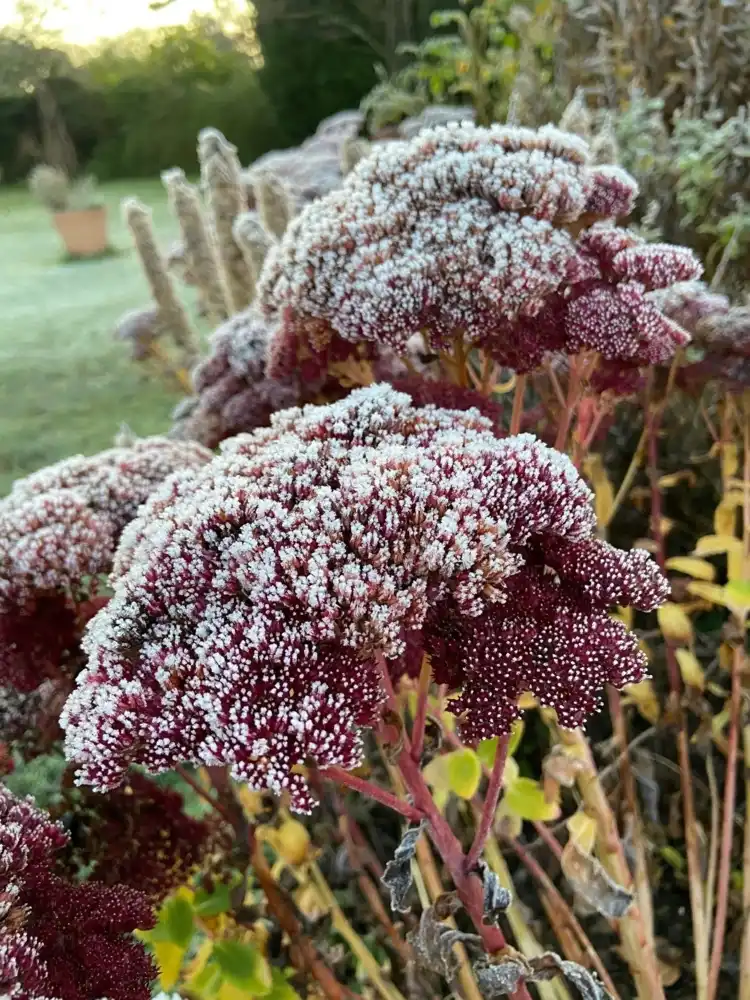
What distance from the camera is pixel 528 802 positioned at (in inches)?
27.6

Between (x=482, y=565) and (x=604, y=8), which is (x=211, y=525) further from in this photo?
(x=604, y=8)

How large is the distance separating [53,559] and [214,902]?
33cm

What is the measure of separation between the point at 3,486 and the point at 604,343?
172cm

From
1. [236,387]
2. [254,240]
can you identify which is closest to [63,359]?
[254,240]

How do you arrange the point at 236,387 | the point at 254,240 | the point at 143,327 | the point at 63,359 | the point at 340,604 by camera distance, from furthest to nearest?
the point at 63,359 < the point at 143,327 < the point at 254,240 < the point at 236,387 < the point at 340,604

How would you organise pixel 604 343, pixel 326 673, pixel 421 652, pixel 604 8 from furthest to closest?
pixel 604 8 → pixel 604 343 → pixel 421 652 → pixel 326 673

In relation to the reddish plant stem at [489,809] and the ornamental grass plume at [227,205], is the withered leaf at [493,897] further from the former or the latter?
the ornamental grass plume at [227,205]

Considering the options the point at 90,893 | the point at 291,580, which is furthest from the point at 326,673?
the point at 90,893

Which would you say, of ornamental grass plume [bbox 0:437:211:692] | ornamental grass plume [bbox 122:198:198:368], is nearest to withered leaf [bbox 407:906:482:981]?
ornamental grass plume [bbox 0:437:211:692]

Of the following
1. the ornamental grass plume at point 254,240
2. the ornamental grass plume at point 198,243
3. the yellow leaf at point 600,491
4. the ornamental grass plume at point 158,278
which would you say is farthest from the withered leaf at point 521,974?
the ornamental grass plume at point 158,278

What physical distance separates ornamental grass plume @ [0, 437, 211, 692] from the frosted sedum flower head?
22cm

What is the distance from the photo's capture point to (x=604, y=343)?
62 cm

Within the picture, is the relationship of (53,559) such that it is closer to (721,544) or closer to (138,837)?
(138,837)

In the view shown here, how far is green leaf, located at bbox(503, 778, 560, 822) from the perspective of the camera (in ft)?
2.28
